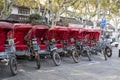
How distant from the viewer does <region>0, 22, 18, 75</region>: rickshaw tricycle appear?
8.96m

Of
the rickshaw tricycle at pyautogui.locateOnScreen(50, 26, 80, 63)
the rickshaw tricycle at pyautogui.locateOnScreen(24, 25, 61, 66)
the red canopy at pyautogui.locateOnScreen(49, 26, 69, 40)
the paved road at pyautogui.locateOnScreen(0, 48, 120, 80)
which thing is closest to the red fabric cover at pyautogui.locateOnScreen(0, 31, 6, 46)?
the paved road at pyautogui.locateOnScreen(0, 48, 120, 80)

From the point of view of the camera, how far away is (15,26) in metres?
10.9

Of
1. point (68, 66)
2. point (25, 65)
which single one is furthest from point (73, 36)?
point (25, 65)

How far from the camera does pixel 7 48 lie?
9.37m

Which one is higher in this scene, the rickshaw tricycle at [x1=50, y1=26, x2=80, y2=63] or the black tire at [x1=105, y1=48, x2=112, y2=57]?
the rickshaw tricycle at [x1=50, y1=26, x2=80, y2=63]

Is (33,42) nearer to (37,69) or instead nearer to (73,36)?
(37,69)

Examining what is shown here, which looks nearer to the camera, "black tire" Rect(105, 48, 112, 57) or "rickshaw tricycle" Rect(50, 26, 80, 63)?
"rickshaw tricycle" Rect(50, 26, 80, 63)

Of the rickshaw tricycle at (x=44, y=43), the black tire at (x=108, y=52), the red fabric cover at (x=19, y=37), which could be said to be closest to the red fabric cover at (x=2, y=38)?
the rickshaw tricycle at (x=44, y=43)

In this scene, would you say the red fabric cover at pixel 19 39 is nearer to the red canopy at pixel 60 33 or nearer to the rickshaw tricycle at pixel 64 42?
the rickshaw tricycle at pixel 64 42

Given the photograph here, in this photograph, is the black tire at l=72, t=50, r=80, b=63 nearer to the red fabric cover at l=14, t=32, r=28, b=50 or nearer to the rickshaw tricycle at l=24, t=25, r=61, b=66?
the rickshaw tricycle at l=24, t=25, r=61, b=66

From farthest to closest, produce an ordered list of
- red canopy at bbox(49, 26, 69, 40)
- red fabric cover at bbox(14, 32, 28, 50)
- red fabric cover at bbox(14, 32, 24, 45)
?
red canopy at bbox(49, 26, 69, 40) < red fabric cover at bbox(14, 32, 24, 45) < red fabric cover at bbox(14, 32, 28, 50)

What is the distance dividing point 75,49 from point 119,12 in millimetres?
24251

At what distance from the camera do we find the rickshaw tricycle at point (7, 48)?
896cm

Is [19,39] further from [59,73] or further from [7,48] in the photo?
[59,73]
